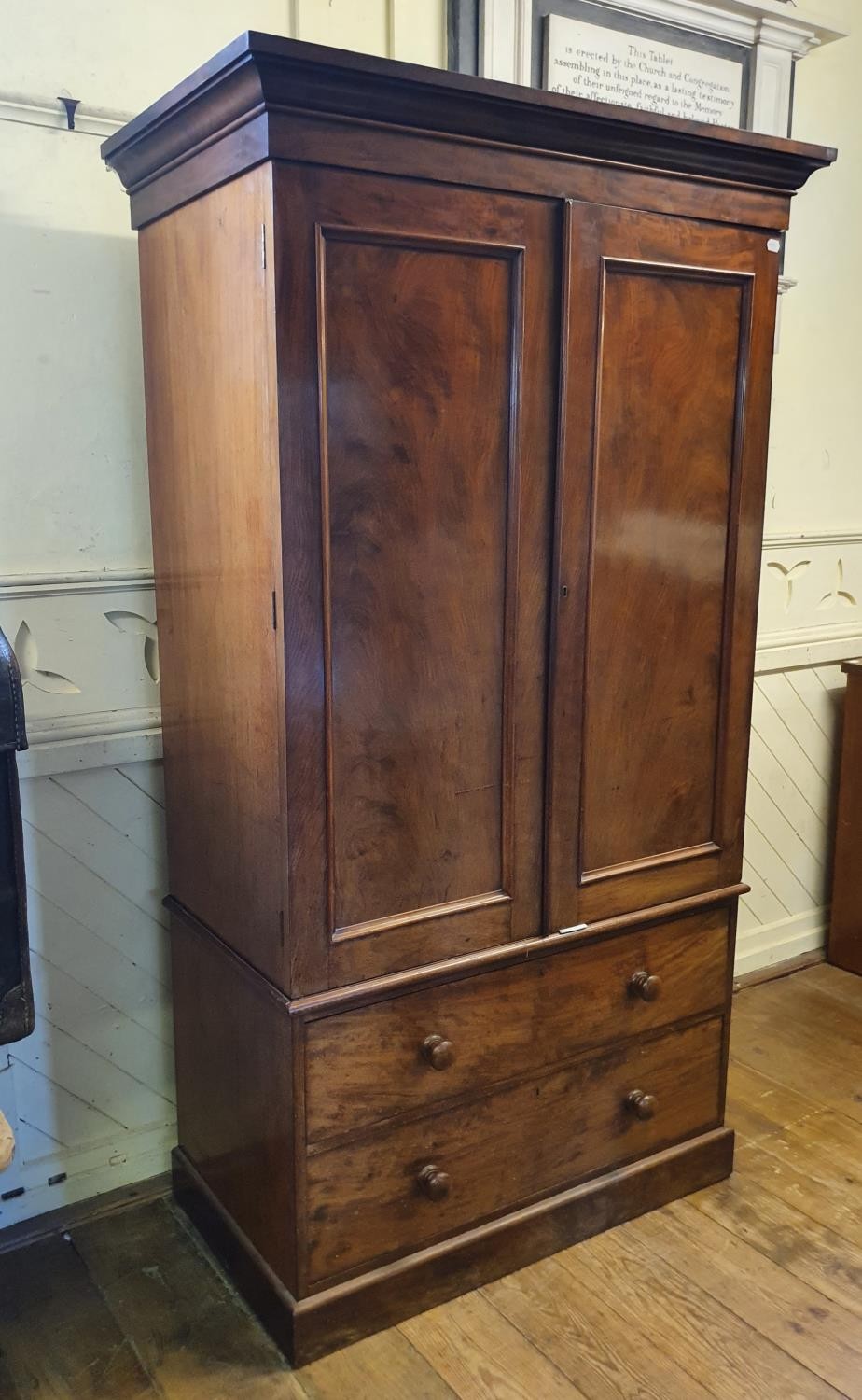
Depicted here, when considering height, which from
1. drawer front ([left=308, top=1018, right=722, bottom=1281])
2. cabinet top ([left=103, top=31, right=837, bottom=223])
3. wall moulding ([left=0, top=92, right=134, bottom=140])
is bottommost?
drawer front ([left=308, top=1018, right=722, bottom=1281])

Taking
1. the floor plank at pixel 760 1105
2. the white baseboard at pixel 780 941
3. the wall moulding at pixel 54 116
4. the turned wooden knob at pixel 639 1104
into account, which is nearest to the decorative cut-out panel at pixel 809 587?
the white baseboard at pixel 780 941

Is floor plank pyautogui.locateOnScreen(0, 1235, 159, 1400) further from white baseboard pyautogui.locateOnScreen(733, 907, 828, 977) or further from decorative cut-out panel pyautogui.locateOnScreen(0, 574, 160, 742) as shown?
white baseboard pyautogui.locateOnScreen(733, 907, 828, 977)

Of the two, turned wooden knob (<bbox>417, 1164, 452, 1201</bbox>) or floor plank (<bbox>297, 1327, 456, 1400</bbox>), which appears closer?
floor plank (<bbox>297, 1327, 456, 1400</bbox>)

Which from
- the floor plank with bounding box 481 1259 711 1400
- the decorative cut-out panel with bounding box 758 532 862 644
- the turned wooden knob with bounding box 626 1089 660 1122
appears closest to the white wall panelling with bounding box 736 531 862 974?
the decorative cut-out panel with bounding box 758 532 862 644

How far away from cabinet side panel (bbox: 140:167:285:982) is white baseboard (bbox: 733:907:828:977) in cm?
172

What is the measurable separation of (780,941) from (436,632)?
1918 millimetres

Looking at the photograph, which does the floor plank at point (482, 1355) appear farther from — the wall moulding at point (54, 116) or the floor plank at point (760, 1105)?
the wall moulding at point (54, 116)

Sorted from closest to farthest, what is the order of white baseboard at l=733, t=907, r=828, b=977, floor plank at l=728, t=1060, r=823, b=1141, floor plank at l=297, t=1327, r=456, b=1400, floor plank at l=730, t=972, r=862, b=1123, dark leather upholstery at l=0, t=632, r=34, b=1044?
1. dark leather upholstery at l=0, t=632, r=34, b=1044
2. floor plank at l=297, t=1327, r=456, b=1400
3. floor plank at l=728, t=1060, r=823, b=1141
4. floor plank at l=730, t=972, r=862, b=1123
5. white baseboard at l=733, t=907, r=828, b=977

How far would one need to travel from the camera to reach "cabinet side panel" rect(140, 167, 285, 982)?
5.06 ft

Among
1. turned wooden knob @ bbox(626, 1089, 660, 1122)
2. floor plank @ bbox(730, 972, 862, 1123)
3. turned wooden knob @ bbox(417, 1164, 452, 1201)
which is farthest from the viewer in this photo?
floor plank @ bbox(730, 972, 862, 1123)

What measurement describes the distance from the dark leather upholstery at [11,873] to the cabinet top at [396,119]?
2.44 feet

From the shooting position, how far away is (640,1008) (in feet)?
6.77

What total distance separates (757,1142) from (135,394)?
1912mm

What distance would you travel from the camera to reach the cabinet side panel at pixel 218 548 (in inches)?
60.7
